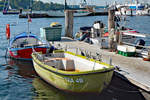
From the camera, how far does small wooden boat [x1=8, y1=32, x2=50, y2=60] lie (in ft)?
69.0

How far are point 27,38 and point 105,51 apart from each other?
8513 millimetres

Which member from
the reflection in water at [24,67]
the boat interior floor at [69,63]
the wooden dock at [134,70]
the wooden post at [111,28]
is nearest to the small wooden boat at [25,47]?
the reflection in water at [24,67]

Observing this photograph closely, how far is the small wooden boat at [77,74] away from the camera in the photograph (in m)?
11.7

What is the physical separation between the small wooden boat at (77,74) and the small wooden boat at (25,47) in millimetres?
5242

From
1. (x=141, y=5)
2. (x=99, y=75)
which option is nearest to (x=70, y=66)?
(x=99, y=75)

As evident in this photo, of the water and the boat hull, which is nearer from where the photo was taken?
the water

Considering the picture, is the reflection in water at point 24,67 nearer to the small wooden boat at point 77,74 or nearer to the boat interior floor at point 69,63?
the boat interior floor at point 69,63

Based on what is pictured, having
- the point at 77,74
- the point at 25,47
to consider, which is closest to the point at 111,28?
the point at 25,47

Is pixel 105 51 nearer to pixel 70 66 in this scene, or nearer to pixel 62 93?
pixel 70 66

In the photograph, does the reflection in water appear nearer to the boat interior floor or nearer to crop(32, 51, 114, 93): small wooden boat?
the boat interior floor

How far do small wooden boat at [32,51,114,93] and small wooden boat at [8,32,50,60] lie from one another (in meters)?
5.24

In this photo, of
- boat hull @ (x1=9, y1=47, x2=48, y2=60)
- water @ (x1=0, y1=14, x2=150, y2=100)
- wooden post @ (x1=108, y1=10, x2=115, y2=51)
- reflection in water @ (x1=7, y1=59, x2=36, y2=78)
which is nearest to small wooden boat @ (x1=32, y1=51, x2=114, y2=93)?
water @ (x1=0, y1=14, x2=150, y2=100)

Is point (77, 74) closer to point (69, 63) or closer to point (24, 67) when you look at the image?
point (69, 63)

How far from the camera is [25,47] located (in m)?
21.5
